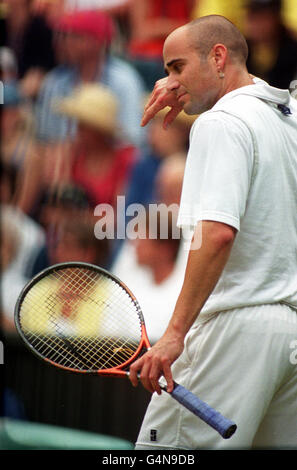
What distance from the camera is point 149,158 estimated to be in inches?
219

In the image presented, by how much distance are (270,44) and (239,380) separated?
268 centimetres

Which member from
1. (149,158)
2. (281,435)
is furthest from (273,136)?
(149,158)

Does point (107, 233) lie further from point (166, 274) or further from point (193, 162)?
point (193, 162)

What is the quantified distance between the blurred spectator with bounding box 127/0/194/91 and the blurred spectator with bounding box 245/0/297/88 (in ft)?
1.70

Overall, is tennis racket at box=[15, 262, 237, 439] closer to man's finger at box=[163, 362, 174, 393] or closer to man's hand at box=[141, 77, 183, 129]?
man's finger at box=[163, 362, 174, 393]

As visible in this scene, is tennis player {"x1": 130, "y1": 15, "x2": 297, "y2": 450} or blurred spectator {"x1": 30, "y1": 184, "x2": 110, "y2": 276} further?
blurred spectator {"x1": 30, "y1": 184, "x2": 110, "y2": 276}

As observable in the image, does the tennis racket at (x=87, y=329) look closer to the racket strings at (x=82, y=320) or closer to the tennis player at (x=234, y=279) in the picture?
the racket strings at (x=82, y=320)

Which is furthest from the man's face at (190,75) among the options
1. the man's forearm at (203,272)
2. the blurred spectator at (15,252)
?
the blurred spectator at (15,252)

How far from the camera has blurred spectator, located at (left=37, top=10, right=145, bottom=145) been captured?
5766 millimetres

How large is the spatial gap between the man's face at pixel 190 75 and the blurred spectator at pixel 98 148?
2364 mm

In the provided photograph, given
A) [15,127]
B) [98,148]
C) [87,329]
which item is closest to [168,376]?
[87,329]

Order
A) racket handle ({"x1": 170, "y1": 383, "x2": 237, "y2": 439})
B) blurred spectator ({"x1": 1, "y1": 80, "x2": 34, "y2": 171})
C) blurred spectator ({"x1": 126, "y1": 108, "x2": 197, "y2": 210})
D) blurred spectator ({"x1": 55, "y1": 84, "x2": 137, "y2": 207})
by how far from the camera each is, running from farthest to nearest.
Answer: blurred spectator ({"x1": 1, "y1": 80, "x2": 34, "y2": 171}) → blurred spectator ({"x1": 55, "y1": 84, "x2": 137, "y2": 207}) → blurred spectator ({"x1": 126, "y1": 108, "x2": 197, "y2": 210}) → racket handle ({"x1": 170, "y1": 383, "x2": 237, "y2": 439})

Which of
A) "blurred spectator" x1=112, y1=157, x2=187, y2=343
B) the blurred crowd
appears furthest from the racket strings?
the blurred crowd

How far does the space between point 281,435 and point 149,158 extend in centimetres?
263
